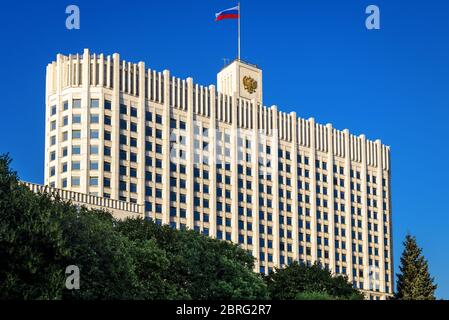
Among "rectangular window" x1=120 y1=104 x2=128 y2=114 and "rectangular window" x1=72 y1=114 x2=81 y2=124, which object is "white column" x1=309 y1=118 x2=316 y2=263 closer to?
"rectangular window" x1=120 y1=104 x2=128 y2=114

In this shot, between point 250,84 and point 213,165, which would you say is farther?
point 250,84

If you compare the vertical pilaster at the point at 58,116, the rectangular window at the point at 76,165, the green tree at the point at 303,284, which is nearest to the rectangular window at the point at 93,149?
the rectangular window at the point at 76,165

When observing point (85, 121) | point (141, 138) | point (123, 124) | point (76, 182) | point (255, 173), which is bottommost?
point (76, 182)

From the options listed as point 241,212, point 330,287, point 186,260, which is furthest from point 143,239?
point 241,212

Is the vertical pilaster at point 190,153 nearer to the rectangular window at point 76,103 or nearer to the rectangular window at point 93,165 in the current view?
the rectangular window at point 93,165

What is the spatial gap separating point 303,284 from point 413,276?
72.7 ft

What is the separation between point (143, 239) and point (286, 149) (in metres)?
105

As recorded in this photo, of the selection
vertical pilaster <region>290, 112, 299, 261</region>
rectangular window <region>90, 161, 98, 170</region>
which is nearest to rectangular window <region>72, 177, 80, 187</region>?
rectangular window <region>90, 161, 98, 170</region>

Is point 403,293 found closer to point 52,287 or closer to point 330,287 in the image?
point 330,287

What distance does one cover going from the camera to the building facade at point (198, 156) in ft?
527

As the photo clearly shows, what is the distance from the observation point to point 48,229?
192 feet

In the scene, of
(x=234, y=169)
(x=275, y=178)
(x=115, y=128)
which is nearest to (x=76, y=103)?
(x=115, y=128)

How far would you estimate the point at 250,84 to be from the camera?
190500 millimetres

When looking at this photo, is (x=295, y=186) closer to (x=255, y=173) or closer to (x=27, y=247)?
(x=255, y=173)
